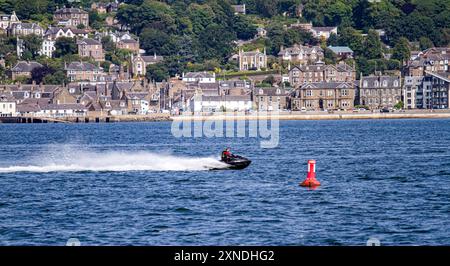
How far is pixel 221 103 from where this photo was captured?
15900 centimetres

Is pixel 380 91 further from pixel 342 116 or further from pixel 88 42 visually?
pixel 88 42

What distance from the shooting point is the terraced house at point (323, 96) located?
539 ft

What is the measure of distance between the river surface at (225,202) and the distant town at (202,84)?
102086mm

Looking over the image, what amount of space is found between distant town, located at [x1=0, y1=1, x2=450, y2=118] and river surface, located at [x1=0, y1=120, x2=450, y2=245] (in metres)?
102

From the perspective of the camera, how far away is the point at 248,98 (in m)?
160

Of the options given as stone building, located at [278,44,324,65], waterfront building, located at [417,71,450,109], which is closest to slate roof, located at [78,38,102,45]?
stone building, located at [278,44,324,65]

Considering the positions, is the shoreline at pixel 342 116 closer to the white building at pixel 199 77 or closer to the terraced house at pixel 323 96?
the terraced house at pixel 323 96

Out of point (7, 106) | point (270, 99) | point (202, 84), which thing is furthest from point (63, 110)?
point (270, 99)

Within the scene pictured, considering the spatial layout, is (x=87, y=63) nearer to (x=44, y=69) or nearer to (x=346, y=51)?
(x=44, y=69)

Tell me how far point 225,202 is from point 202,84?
133824 mm

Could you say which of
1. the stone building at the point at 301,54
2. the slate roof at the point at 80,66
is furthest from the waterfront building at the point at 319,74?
the slate roof at the point at 80,66

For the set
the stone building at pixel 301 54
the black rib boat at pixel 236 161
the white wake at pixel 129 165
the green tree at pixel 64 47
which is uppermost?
the green tree at pixel 64 47

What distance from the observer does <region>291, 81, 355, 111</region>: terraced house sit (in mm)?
164250
